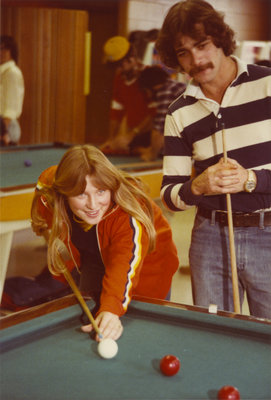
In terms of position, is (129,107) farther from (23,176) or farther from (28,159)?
(23,176)

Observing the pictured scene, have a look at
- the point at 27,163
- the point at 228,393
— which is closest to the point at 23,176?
the point at 27,163

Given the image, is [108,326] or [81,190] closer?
[108,326]

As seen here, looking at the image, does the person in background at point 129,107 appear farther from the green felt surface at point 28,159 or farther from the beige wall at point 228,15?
the beige wall at point 228,15

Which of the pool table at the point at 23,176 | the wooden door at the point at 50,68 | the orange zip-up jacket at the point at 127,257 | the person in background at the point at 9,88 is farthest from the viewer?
the wooden door at the point at 50,68

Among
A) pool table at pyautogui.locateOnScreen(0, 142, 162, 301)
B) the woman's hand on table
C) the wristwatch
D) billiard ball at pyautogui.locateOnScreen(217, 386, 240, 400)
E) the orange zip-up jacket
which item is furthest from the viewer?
pool table at pyautogui.locateOnScreen(0, 142, 162, 301)

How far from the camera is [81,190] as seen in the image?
1.68 m

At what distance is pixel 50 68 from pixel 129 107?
153 inches

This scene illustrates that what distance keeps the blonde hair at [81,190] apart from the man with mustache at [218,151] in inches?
5.5

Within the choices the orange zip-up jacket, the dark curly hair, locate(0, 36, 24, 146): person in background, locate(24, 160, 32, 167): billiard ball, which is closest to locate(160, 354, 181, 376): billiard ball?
the orange zip-up jacket

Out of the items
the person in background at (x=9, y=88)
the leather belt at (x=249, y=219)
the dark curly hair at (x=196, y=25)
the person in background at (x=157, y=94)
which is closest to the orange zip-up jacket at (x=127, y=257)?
the leather belt at (x=249, y=219)

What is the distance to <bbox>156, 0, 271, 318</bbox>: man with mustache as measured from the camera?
1748 millimetres

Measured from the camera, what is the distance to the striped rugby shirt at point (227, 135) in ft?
5.86

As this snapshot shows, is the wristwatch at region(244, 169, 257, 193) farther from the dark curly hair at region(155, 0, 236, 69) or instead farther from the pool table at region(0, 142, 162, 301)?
the pool table at region(0, 142, 162, 301)

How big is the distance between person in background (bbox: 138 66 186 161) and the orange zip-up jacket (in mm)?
1750
